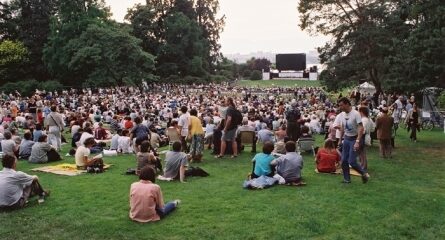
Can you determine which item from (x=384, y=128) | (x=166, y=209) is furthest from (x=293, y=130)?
(x=166, y=209)

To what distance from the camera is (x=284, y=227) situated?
273 inches

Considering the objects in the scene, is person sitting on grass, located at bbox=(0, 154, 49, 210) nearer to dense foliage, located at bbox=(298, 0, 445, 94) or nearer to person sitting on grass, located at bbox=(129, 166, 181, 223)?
person sitting on grass, located at bbox=(129, 166, 181, 223)

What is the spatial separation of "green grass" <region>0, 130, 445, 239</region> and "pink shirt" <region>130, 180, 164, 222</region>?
158 millimetres

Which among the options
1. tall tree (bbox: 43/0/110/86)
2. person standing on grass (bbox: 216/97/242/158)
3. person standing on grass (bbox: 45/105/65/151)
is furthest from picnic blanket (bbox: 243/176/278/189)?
tall tree (bbox: 43/0/110/86)

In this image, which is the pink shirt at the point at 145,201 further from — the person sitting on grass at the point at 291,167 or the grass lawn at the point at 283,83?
the grass lawn at the point at 283,83

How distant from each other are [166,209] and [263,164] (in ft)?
9.25

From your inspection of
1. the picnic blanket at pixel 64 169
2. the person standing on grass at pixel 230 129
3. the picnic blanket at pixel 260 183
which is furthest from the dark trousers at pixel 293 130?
the picnic blanket at pixel 64 169

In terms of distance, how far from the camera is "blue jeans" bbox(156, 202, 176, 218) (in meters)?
7.41

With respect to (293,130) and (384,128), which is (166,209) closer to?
(293,130)

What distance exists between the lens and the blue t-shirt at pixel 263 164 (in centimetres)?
962

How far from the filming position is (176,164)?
1024 cm

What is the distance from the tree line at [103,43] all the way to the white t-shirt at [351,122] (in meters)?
36.8

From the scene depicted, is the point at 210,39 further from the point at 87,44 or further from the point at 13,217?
the point at 13,217

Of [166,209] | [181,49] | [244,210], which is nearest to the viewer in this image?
[166,209]
